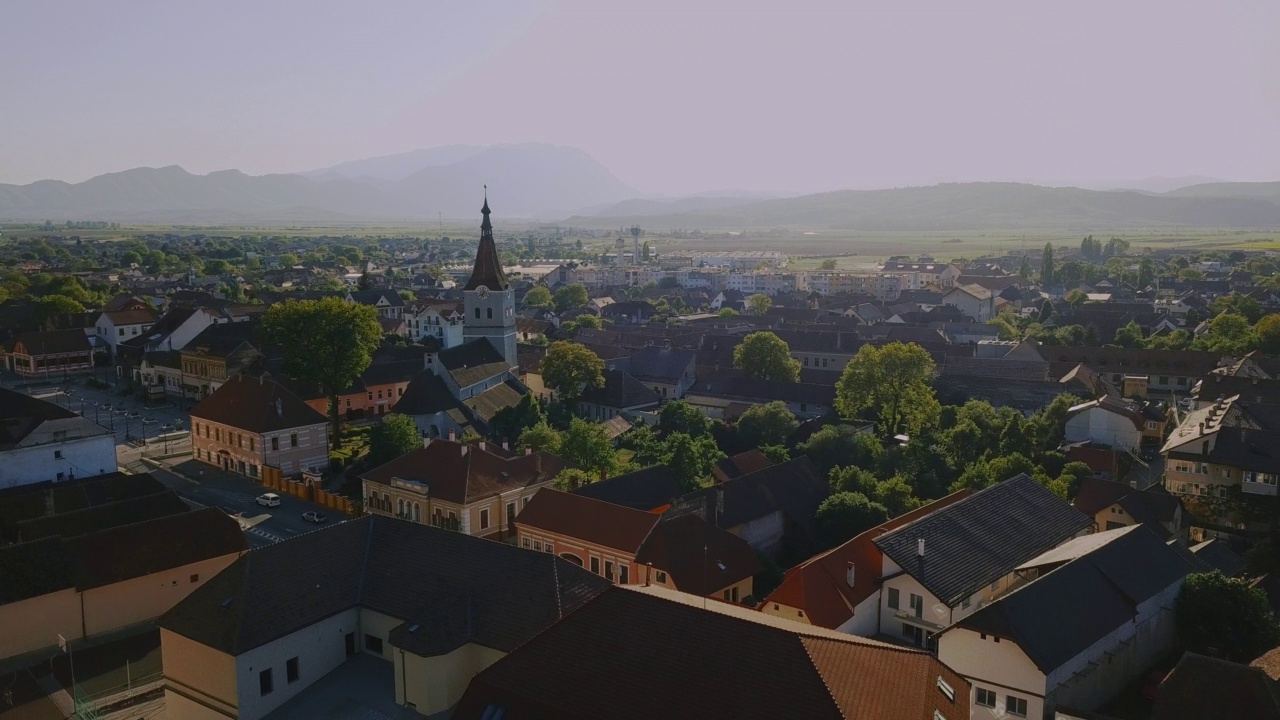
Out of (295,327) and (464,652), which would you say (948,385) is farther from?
(464,652)

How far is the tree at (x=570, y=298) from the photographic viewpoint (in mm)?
102812

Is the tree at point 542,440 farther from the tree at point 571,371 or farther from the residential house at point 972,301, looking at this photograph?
the residential house at point 972,301

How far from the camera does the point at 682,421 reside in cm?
4188

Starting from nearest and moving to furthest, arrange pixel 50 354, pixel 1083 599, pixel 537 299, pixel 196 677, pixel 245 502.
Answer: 1. pixel 196 677
2. pixel 1083 599
3. pixel 245 502
4. pixel 50 354
5. pixel 537 299

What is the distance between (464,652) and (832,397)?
35.7 meters

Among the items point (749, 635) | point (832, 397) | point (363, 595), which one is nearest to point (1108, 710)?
point (749, 635)

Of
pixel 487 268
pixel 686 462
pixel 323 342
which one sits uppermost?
pixel 487 268

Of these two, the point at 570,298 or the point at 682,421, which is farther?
the point at 570,298

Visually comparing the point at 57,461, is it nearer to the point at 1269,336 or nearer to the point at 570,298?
the point at 1269,336

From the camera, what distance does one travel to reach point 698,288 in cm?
13788

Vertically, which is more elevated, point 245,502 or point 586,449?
point 586,449

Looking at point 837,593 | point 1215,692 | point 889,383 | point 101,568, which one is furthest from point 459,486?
Result: point 889,383

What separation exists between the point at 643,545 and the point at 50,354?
169 ft

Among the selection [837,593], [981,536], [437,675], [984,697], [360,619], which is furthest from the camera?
[981,536]
